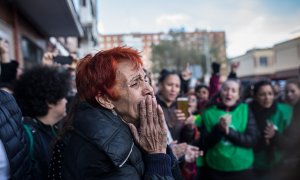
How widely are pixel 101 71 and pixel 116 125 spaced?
26 centimetres

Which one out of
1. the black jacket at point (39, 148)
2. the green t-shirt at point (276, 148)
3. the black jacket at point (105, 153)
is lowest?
the green t-shirt at point (276, 148)

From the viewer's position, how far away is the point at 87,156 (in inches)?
51.3

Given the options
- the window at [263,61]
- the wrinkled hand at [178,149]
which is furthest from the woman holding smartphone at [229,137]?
the window at [263,61]

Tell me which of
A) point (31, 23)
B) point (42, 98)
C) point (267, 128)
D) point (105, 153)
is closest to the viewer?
point (105, 153)

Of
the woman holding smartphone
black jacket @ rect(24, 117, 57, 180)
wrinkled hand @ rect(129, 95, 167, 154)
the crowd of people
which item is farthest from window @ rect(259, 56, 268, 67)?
wrinkled hand @ rect(129, 95, 167, 154)

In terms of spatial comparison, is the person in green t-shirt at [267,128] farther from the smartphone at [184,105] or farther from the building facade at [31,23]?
the building facade at [31,23]

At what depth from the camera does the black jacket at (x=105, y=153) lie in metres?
1.28

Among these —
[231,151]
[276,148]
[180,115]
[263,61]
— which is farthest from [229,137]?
[263,61]

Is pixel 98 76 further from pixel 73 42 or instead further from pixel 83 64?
pixel 73 42

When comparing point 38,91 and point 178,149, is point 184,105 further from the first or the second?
point 38,91

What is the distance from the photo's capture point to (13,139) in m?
1.69

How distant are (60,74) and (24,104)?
0.42 m

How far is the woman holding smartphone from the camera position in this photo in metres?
3.38

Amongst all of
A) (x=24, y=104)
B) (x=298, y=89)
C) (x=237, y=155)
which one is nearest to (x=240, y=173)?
(x=237, y=155)
